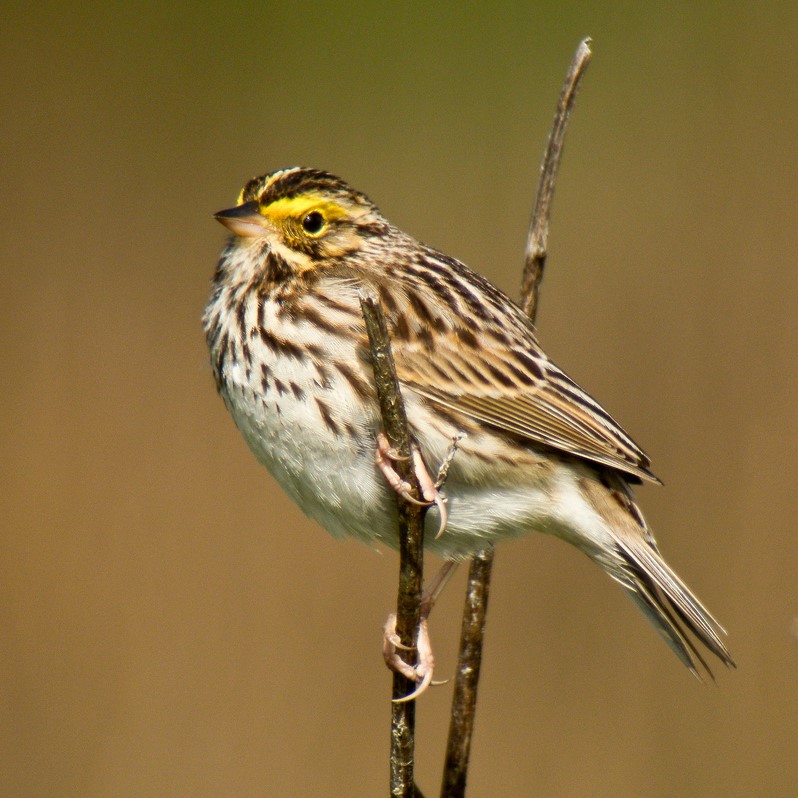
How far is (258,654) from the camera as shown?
5.99 metres

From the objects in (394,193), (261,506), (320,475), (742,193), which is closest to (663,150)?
(742,193)

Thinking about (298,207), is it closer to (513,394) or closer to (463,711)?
(513,394)

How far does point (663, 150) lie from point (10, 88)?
3.79m

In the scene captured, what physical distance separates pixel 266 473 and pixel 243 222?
8.73 feet

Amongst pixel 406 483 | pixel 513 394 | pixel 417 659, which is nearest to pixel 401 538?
pixel 406 483

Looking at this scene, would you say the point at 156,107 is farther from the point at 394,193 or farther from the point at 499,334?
the point at 499,334

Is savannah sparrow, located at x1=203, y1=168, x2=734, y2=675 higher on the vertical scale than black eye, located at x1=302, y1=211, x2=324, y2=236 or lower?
lower

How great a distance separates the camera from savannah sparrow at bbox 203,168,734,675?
146 inches

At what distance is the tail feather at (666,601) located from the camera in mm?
3908

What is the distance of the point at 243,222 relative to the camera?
3.96m

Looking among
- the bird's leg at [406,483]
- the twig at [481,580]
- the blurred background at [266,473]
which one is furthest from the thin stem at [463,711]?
the blurred background at [266,473]

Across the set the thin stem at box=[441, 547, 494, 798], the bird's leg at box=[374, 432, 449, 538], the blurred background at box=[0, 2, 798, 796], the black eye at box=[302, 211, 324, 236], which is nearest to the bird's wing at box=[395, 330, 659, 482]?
the bird's leg at box=[374, 432, 449, 538]

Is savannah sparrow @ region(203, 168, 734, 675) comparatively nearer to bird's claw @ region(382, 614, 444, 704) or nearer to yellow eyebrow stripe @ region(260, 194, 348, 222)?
yellow eyebrow stripe @ region(260, 194, 348, 222)

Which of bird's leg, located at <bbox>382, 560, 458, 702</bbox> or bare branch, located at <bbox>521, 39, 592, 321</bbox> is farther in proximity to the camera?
bare branch, located at <bbox>521, 39, 592, 321</bbox>
